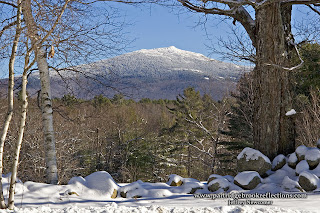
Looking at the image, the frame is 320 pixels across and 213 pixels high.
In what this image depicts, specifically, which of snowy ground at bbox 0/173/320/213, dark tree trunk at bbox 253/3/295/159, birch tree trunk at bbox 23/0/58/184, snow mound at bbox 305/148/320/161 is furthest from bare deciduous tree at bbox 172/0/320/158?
birch tree trunk at bbox 23/0/58/184

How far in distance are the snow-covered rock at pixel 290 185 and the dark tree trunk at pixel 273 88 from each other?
1.22m

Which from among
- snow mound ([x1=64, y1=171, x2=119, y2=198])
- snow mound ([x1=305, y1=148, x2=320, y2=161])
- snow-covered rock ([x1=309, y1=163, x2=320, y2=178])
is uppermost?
snow mound ([x1=305, y1=148, x2=320, y2=161])

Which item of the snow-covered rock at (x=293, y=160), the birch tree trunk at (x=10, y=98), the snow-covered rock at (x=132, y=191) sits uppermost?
the birch tree trunk at (x=10, y=98)

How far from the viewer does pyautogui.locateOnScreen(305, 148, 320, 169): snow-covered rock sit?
618 centimetres

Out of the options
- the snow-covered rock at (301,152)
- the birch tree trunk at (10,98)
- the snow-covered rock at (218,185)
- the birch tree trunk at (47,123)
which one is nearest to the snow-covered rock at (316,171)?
the snow-covered rock at (301,152)

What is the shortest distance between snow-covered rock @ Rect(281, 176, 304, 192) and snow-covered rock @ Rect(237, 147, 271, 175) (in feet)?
2.04

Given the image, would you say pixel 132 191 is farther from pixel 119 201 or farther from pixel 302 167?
pixel 302 167

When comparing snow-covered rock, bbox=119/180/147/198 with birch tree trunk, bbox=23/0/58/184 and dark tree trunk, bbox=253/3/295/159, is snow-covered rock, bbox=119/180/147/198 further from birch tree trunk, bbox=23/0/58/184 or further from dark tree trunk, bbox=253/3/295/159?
dark tree trunk, bbox=253/3/295/159

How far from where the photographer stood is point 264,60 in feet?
23.4

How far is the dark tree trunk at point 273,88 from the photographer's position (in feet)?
23.2

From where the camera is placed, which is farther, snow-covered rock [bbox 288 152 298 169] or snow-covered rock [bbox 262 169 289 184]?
snow-covered rock [bbox 288 152 298 169]

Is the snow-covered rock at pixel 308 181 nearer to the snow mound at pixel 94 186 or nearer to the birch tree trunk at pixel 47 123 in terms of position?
the snow mound at pixel 94 186

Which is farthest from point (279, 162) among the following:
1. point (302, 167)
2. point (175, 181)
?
point (175, 181)

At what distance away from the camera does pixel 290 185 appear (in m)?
5.78
